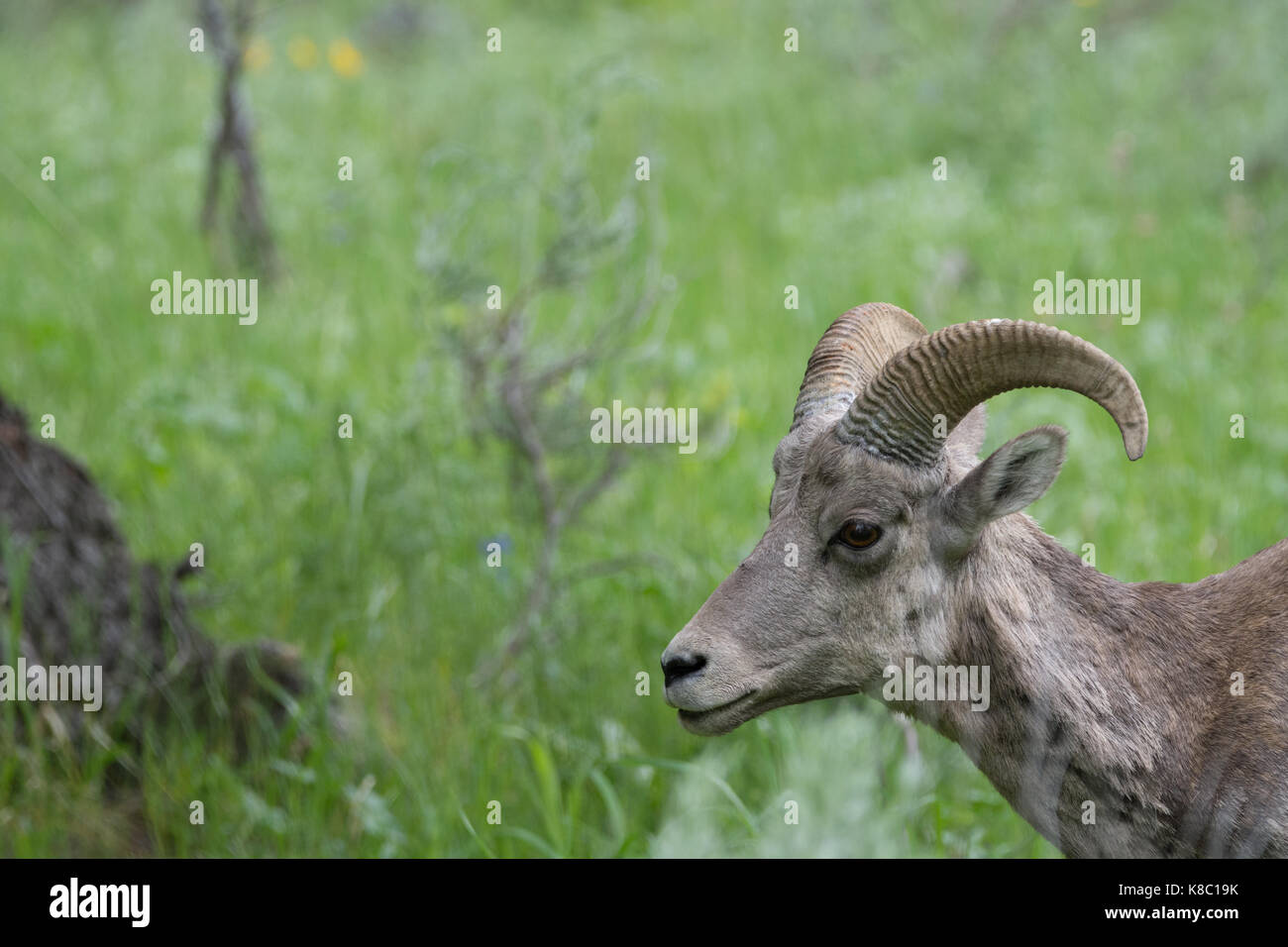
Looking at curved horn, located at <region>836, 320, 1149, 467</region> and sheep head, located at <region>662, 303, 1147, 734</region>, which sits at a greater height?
curved horn, located at <region>836, 320, 1149, 467</region>

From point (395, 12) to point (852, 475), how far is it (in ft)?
51.1

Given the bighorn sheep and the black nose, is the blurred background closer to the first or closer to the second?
the bighorn sheep

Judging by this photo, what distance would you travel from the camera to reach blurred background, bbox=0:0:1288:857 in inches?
193

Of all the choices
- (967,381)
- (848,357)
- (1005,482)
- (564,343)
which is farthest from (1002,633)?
(564,343)

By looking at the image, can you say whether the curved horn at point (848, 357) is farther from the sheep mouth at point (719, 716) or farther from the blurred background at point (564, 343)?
the blurred background at point (564, 343)

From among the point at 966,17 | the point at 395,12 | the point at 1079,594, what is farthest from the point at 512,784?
the point at 395,12

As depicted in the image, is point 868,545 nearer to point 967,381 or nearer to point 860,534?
point 860,534

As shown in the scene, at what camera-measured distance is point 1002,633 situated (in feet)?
11.8

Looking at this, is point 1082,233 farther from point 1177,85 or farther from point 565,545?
point 565,545

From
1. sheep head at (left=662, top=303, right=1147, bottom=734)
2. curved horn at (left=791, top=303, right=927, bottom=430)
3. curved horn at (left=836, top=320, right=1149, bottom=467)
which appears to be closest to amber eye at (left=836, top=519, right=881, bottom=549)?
sheep head at (left=662, top=303, right=1147, bottom=734)

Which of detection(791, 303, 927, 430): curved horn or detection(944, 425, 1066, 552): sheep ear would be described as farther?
detection(791, 303, 927, 430): curved horn

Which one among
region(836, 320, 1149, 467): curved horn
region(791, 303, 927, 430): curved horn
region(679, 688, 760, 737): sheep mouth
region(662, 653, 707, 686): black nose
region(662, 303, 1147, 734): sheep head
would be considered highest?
region(791, 303, 927, 430): curved horn

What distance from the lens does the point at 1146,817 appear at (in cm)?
349
